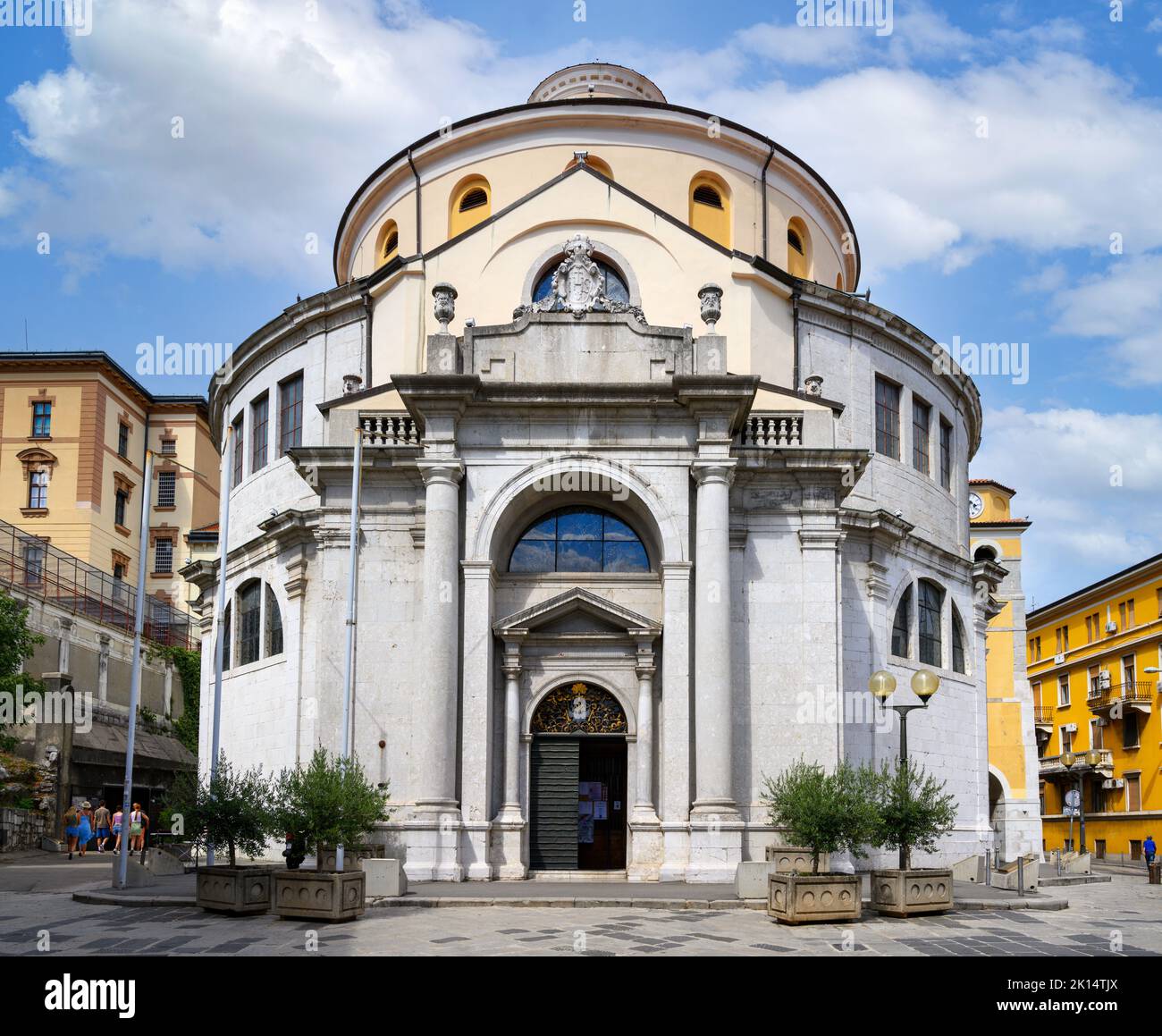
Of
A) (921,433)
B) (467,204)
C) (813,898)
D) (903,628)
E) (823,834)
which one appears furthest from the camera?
(921,433)

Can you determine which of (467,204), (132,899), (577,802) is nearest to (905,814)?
(577,802)

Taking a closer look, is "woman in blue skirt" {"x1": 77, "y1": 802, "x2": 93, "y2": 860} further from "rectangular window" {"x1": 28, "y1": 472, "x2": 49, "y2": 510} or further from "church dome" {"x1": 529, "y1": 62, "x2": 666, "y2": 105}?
"rectangular window" {"x1": 28, "y1": 472, "x2": 49, "y2": 510}


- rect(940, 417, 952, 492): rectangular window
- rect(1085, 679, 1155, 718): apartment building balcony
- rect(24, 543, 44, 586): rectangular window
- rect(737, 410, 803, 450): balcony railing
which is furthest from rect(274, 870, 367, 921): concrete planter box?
rect(1085, 679, 1155, 718): apartment building balcony

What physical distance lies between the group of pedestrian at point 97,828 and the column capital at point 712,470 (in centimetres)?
2063

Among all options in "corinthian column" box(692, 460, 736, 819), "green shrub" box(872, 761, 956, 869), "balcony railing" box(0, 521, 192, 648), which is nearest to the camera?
"green shrub" box(872, 761, 956, 869)

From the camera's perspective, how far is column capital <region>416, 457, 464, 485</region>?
2622cm

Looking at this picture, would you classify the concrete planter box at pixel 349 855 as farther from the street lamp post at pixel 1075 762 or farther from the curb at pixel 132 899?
the street lamp post at pixel 1075 762

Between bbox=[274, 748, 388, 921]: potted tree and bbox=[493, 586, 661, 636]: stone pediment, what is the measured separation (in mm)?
5597

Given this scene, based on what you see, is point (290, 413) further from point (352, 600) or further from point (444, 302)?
point (352, 600)

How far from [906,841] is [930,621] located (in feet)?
50.0

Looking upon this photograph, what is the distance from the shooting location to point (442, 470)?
26.2 m

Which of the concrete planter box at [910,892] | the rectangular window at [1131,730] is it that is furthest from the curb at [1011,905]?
the rectangular window at [1131,730]

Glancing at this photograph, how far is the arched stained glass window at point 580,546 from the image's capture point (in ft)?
91.6
